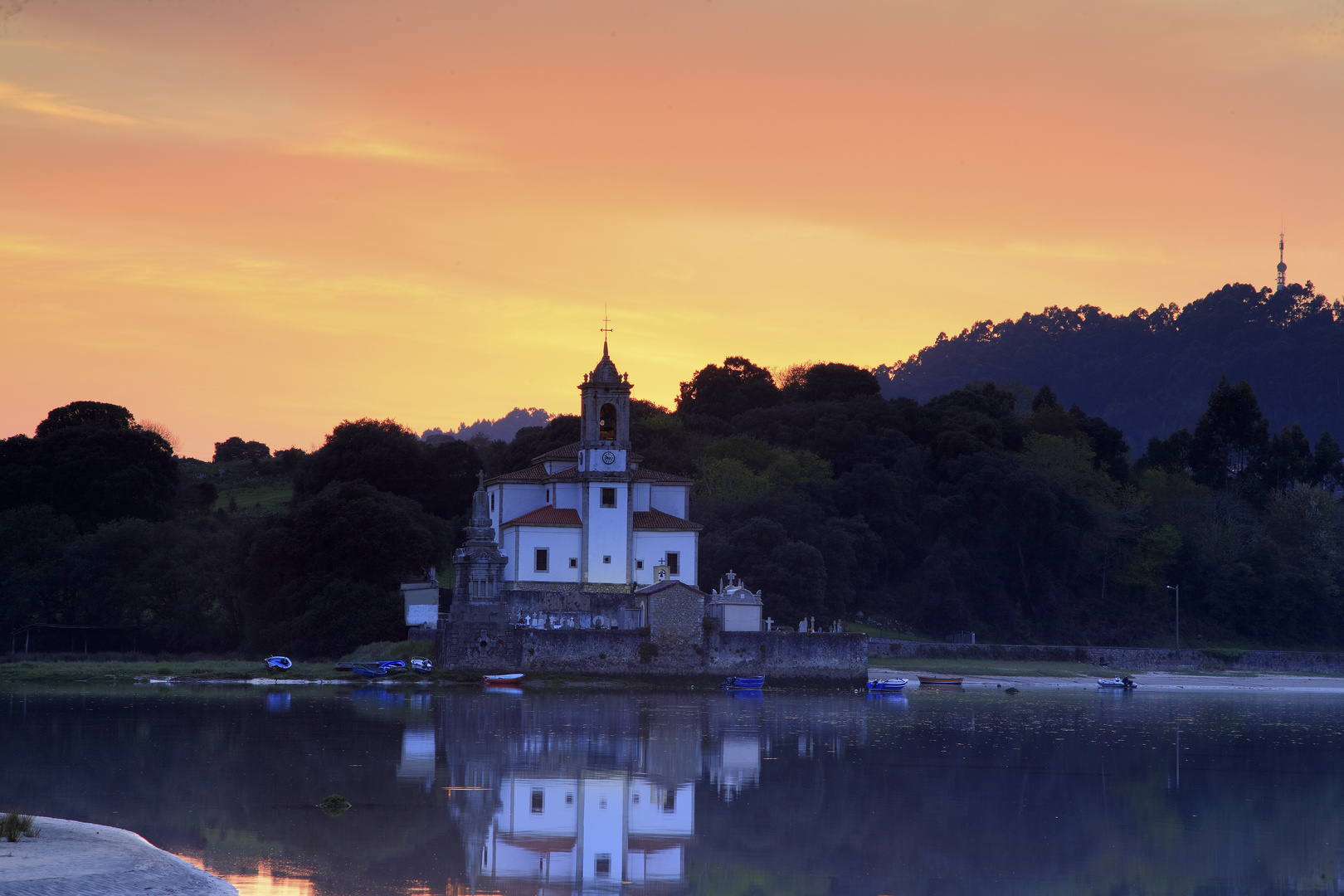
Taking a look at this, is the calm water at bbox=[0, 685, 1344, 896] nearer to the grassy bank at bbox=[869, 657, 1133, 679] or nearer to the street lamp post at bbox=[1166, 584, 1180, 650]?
the grassy bank at bbox=[869, 657, 1133, 679]

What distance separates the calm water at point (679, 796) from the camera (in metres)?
18.4

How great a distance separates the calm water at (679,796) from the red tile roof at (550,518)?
1413cm

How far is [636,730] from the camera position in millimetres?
34469

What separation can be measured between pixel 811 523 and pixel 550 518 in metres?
17.4

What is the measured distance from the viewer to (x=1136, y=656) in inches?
2751

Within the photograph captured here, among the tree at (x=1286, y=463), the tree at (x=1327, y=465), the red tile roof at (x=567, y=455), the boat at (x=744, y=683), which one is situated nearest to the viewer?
the boat at (x=744, y=683)

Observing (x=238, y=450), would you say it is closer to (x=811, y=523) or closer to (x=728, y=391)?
(x=728, y=391)

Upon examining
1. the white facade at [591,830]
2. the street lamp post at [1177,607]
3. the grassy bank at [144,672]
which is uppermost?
the street lamp post at [1177,607]

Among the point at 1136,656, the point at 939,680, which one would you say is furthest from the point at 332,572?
the point at 1136,656

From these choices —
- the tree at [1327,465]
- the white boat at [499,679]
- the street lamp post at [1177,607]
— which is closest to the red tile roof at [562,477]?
the white boat at [499,679]

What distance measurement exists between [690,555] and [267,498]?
45315 millimetres

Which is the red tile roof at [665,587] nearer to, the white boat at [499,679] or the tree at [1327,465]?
the white boat at [499,679]

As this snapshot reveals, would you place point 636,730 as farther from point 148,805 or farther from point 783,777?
point 148,805

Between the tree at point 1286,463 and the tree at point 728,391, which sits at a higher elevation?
the tree at point 728,391
